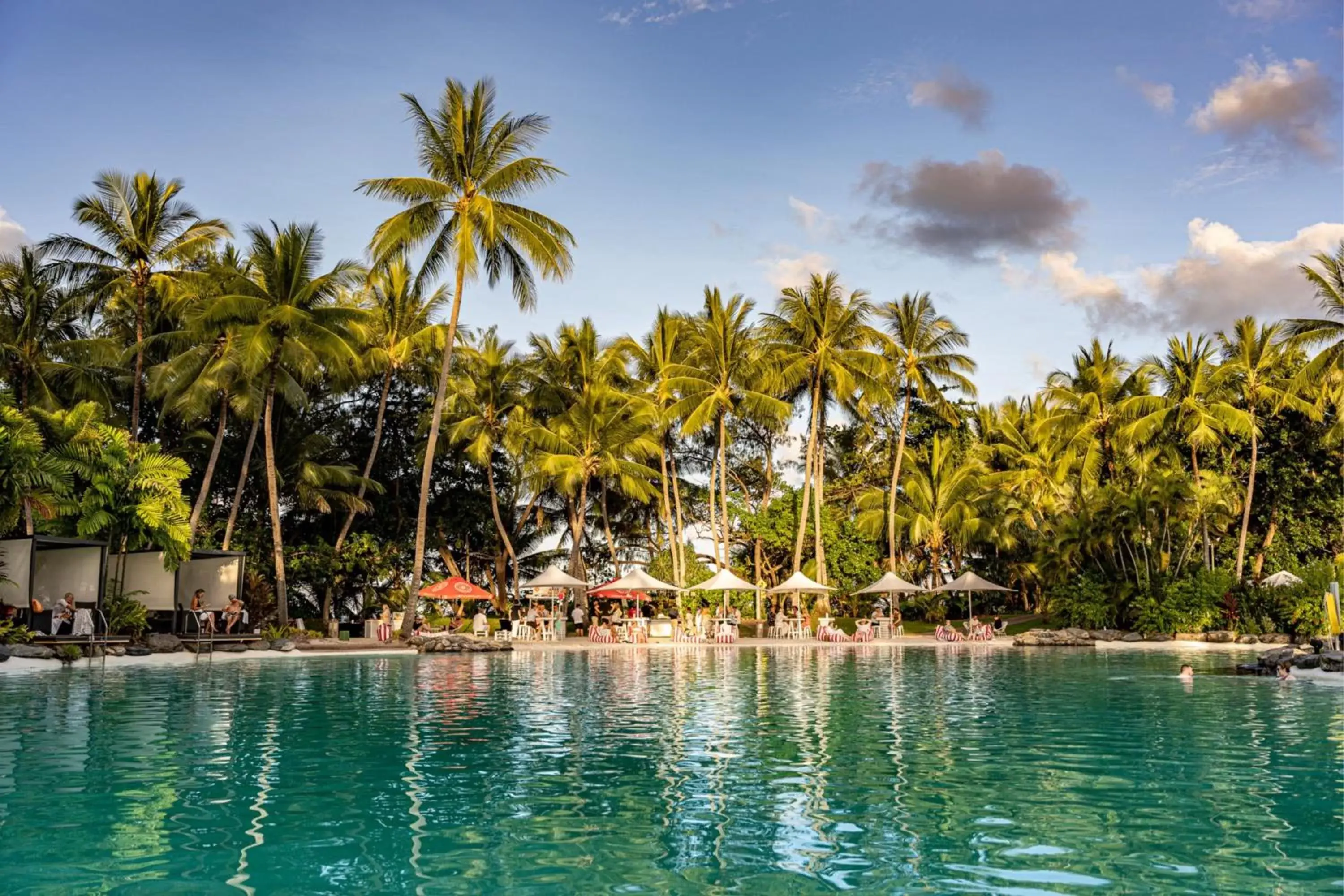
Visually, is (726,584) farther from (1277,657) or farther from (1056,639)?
(1277,657)

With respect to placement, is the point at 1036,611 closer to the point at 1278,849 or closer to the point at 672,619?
the point at 672,619

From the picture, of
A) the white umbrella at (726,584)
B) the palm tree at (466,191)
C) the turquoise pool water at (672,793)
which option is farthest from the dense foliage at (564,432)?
the turquoise pool water at (672,793)

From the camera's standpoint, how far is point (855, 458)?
49688 millimetres

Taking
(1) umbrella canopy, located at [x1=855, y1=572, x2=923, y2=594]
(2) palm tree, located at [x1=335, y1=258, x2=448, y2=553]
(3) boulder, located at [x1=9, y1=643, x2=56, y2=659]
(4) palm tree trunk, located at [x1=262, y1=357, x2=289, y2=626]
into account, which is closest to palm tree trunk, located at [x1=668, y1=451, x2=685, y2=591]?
(1) umbrella canopy, located at [x1=855, y1=572, x2=923, y2=594]

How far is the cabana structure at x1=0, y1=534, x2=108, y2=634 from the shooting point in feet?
72.4

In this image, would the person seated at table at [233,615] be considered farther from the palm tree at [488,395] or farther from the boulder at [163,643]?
the palm tree at [488,395]

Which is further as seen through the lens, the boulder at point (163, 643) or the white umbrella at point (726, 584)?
the white umbrella at point (726, 584)

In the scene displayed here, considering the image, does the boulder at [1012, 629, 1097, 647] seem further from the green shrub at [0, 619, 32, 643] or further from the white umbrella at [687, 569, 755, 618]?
the green shrub at [0, 619, 32, 643]

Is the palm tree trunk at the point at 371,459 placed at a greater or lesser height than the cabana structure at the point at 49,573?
greater

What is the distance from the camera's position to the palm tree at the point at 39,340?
30.3 m

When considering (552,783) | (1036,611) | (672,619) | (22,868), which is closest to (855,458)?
(1036,611)

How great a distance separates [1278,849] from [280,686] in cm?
1422

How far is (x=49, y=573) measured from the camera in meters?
24.5

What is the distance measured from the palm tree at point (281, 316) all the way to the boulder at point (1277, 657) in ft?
75.6
